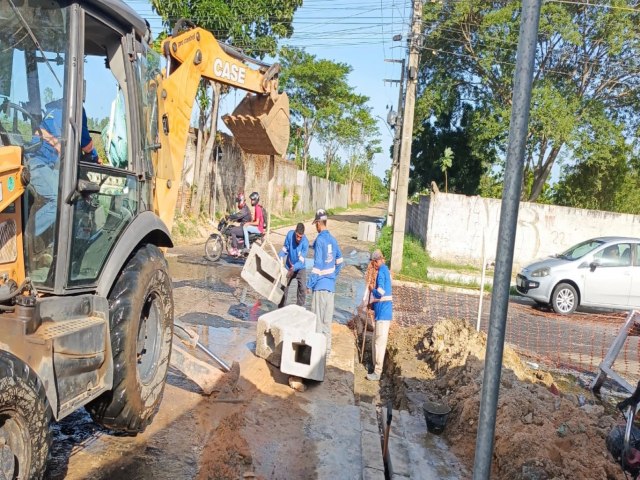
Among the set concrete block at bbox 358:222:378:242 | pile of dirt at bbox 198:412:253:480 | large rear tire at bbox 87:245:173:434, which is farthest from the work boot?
concrete block at bbox 358:222:378:242

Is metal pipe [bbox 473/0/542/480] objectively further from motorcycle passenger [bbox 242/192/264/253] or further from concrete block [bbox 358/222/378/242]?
concrete block [bbox 358/222/378/242]

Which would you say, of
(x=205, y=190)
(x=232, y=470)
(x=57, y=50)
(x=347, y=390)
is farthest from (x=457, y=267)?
(x=57, y=50)

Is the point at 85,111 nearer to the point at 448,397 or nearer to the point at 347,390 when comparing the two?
the point at 347,390

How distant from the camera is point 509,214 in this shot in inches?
70.7

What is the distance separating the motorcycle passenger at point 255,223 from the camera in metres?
13.6

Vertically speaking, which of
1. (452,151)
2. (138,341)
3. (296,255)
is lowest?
(138,341)

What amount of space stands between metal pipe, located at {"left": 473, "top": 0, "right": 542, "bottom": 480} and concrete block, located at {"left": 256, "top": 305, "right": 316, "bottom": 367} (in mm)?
4464

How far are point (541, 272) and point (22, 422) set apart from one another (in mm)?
12440

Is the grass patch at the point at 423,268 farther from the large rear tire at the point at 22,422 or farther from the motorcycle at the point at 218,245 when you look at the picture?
the large rear tire at the point at 22,422

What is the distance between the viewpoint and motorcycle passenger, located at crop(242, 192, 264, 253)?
13.6 m

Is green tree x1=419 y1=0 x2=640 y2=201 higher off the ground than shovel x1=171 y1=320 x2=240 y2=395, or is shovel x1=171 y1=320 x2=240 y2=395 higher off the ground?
green tree x1=419 y1=0 x2=640 y2=201

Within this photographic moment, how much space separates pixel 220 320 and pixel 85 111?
18.1 feet

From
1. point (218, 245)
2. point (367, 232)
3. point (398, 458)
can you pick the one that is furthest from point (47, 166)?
point (367, 232)

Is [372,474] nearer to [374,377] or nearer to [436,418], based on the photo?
[436,418]
